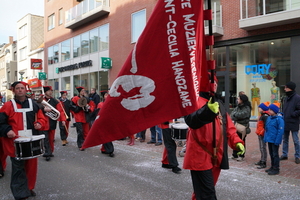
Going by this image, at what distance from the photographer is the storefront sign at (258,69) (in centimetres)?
1384

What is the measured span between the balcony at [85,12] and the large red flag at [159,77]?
20.6 metres

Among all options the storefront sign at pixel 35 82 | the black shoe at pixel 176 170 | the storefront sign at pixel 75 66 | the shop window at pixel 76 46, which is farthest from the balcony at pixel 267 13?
the storefront sign at pixel 35 82

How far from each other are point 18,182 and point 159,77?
351cm

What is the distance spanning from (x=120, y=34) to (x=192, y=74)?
19.4 metres

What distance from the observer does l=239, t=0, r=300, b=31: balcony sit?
1203 cm

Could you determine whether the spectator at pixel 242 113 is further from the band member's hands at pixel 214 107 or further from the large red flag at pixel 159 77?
the large red flag at pixel 159 77

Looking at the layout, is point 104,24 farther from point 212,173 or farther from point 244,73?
point 212,173

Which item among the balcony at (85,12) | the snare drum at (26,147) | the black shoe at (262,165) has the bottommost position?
the black shoe at (262,165)

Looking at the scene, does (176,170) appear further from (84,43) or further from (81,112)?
(84,43)

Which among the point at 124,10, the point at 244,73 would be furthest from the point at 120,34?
the point at 244,73

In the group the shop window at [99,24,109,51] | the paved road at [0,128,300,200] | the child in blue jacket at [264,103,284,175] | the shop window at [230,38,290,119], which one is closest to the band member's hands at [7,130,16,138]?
the paved road at [0,128,300,200]

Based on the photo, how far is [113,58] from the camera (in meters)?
21.8

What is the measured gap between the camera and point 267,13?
508 inches

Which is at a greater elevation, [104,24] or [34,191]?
[104,24]
